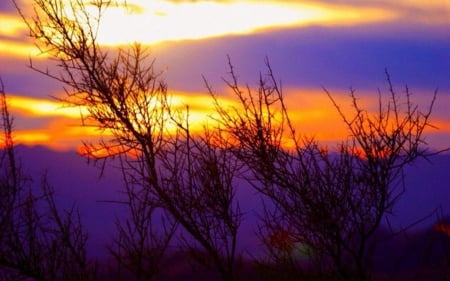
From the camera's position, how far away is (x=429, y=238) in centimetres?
1068

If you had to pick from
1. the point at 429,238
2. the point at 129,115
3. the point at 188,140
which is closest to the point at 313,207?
the point at 429,238

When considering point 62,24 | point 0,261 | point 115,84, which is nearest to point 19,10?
point 62,24

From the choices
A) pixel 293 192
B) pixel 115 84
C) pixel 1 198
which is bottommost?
pixel 293 192

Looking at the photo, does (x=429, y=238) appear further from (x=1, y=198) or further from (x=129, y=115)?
(x=1, y=198)

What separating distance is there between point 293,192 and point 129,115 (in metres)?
4.42

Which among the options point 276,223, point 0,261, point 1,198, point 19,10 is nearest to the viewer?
point 276,223

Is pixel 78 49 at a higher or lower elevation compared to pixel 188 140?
higher

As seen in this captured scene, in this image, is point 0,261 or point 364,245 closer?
point 364,245

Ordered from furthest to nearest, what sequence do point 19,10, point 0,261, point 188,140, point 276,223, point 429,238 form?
point 0,261
point 188,140
point 19,10
point 276,223
point 429,238

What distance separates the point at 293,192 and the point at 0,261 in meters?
6.67

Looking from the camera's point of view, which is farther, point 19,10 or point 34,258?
point 34,258

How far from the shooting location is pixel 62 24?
13.6 meters

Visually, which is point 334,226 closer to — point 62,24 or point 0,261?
point 62,24

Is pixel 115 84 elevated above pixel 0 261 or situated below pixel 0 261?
above
